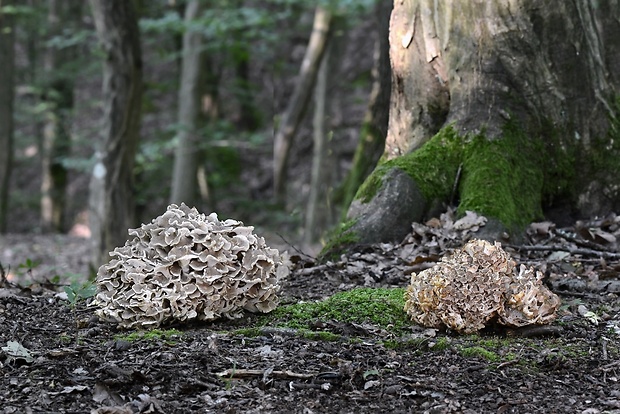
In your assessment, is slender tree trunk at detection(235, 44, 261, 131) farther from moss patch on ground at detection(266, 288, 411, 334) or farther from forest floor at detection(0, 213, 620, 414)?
forest floor at detection(0, 213, 620, 414)

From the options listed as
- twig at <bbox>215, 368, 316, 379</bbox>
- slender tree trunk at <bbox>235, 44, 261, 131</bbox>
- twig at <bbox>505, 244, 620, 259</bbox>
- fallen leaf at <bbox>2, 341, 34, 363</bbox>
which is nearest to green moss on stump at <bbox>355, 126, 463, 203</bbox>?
twig at <bbox>505, 244, 620, 259</bbox>

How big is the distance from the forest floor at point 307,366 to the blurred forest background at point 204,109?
8.19 meters

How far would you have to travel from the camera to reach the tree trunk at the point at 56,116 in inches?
712

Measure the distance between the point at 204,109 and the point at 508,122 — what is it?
13.8 meters

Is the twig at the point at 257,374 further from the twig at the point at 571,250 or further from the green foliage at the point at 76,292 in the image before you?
the twig at the point at 571,250

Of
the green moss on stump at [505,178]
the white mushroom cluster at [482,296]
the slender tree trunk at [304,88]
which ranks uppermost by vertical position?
the slender tree trunk at [304,88]

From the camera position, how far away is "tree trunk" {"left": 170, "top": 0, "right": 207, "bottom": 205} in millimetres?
15484

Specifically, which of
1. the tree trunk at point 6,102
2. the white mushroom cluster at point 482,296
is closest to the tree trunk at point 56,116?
the tree trunk at point 6,102

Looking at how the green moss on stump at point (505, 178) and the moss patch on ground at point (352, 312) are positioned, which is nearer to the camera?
the moss patch on ground at point (352, 312)

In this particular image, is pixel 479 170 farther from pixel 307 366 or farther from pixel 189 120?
pixel 189 120

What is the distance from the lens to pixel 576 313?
435 centimetres

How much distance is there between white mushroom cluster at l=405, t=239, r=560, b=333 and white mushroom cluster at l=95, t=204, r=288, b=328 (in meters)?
0.98

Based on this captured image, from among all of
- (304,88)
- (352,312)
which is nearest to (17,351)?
(352,312)

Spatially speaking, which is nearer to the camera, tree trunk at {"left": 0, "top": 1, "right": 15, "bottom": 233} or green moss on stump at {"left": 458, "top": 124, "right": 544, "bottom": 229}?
green moss on stump at {"left": 458, "top": 124, "right": 544, "bottom": 229}
